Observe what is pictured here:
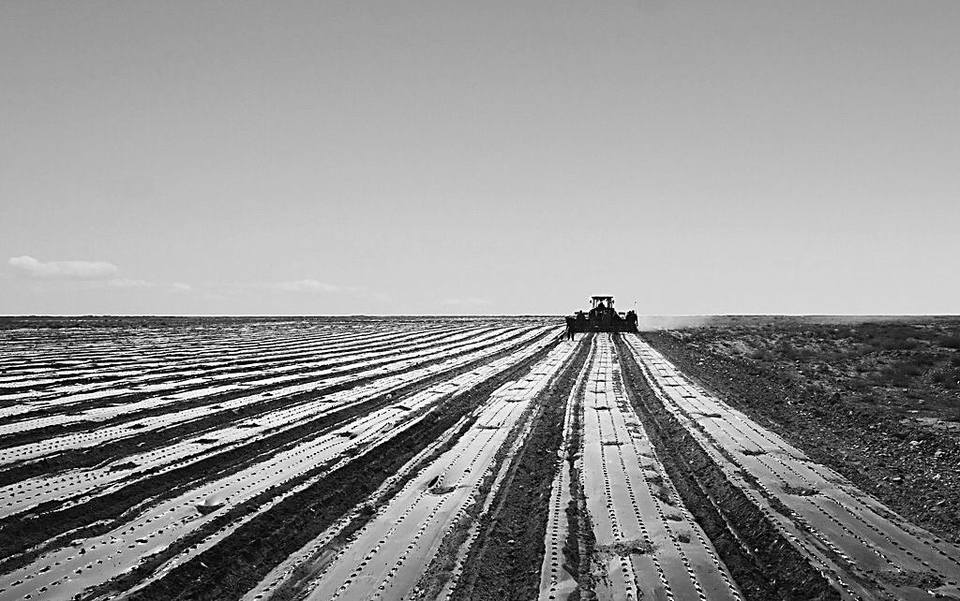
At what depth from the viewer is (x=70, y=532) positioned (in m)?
6.05

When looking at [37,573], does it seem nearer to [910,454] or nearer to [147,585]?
[147,585]

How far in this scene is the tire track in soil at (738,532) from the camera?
5035 mm

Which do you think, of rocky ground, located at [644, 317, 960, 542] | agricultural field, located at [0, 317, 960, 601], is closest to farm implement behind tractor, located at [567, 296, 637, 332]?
rocky ground, located at [644, 317, 960, 542]

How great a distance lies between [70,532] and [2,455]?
12.6 ft

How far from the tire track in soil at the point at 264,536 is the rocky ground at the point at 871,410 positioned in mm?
5572

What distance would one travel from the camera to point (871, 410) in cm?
1254

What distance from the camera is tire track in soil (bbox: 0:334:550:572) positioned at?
5757mm

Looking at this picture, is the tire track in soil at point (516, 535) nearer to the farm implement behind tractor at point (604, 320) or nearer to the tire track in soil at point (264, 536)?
the tire track in soil at point (264, 536)

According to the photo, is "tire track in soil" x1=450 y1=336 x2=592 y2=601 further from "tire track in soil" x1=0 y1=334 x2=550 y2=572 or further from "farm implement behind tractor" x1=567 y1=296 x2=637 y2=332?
"farm implement behind tractor" x1=567 y1=296 x2=637 y2=332

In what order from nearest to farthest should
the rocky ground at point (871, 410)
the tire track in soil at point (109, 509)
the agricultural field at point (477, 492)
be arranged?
1. the agricultural field at point (477, 492)
2. the tire track in soil at point (109, 509)
3. the rocky ground at point (871, 410)

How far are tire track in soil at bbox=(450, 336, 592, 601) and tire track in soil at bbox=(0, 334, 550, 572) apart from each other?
341cm

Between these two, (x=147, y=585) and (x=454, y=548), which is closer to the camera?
(x=147, y=585)

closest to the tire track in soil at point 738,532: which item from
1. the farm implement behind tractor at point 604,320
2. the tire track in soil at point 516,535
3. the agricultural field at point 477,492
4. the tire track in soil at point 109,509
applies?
the agricultural field at point 477,492

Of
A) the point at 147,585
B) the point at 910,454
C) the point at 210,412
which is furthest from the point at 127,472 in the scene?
the point at 910,454
